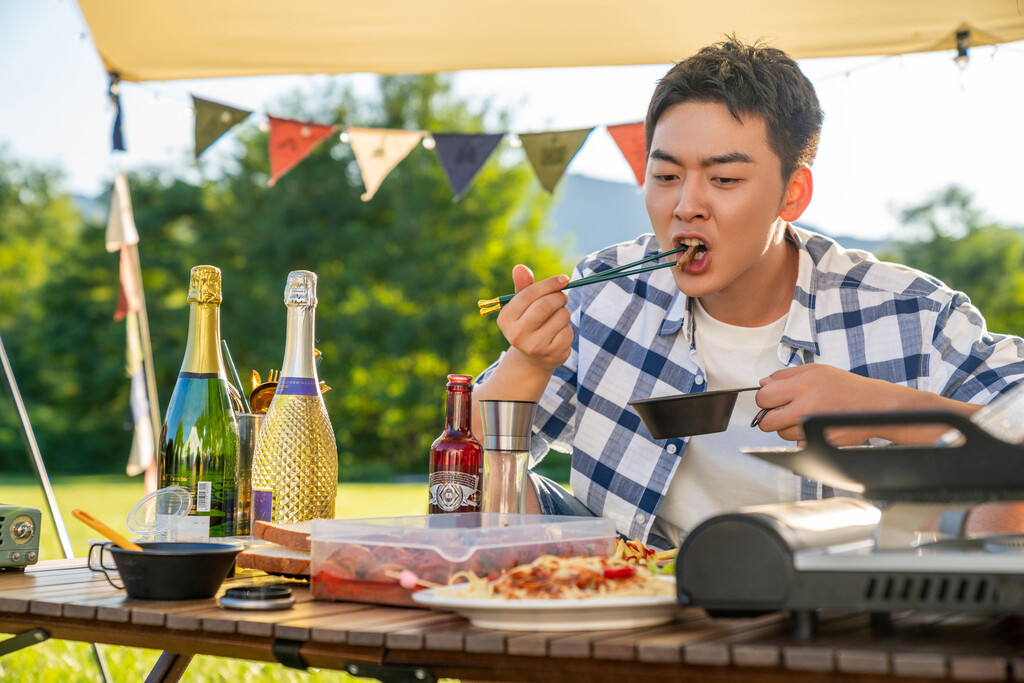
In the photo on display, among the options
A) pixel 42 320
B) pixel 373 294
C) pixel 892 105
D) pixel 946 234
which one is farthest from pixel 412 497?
pixel 946 234

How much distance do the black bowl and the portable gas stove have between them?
448 millimetres

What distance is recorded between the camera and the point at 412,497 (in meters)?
Answer: 13.9

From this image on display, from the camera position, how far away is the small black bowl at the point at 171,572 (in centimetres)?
97

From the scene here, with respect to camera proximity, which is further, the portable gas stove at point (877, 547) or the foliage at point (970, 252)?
the foliage at point (970, 252)

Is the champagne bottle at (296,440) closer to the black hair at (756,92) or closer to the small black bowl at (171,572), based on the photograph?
the small black bowl at (171,572)

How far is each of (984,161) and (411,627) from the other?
83.2 ft

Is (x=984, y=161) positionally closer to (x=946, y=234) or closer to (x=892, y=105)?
(x=946, y=234)

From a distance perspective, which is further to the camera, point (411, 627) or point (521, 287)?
point (521, 287)

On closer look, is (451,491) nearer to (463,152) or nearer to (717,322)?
(717,322)

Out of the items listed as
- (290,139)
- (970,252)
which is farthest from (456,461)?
(970,252)

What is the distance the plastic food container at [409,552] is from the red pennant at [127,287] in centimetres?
377

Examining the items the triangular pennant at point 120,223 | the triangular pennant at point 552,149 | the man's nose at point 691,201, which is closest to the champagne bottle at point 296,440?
the man's nose at point 691,201

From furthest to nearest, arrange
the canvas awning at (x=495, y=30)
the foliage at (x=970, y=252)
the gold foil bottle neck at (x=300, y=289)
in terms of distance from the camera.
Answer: the foliage at (x=970, y=252) → the canvas awning at (x=495, y=30) → the gold foil bottle neck at (x=300, y=289)

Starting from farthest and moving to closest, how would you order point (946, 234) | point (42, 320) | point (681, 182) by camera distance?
point (946, 234) < point (42, 320) < point (681, 182)
